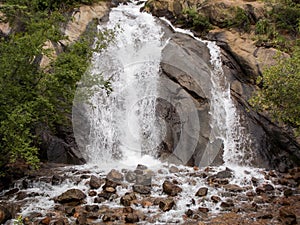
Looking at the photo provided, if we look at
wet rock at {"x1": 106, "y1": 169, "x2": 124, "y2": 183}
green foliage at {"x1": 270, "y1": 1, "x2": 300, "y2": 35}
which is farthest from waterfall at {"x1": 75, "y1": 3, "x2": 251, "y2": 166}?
green foliage at {"x1": 270, "y1": 1, "x2": 300, "y2": 35}

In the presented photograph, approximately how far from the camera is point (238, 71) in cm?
1952

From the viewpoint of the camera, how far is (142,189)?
484 inches

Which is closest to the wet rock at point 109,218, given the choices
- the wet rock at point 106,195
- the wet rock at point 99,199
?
the wet rock at point 99,199

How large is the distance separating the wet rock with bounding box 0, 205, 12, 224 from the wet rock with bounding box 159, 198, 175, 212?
5.02 m

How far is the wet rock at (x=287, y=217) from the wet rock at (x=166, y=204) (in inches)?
143

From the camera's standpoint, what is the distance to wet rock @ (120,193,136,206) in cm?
1114

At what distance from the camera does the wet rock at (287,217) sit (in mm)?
9873

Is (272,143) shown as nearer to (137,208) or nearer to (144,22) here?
(137,208)

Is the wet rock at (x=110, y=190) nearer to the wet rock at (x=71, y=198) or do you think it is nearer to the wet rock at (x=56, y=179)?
the wet rock at (x=71, y=198)

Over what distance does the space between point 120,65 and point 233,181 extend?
1010 cm

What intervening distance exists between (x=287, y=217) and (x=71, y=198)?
7.48 m

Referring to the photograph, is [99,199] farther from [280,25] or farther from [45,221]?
[280,25]

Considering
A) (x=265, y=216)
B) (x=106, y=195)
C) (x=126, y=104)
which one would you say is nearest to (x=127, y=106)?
(x=126, y=104)

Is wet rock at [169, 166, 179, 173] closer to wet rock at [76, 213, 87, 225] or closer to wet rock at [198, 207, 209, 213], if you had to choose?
wet rock at [198, 207, 209, 213]
